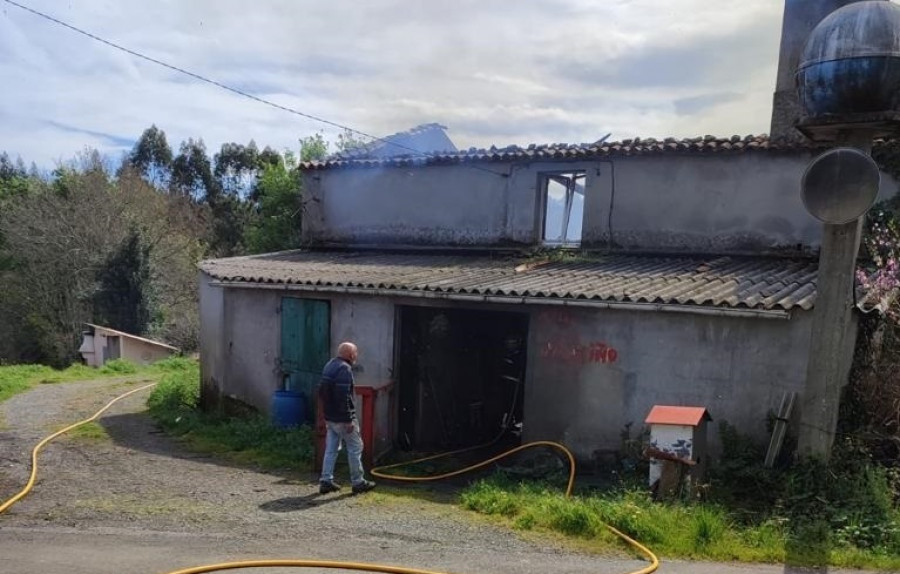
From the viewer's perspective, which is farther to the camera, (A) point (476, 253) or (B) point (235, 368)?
(A) point (476, 253)

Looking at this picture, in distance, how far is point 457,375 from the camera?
39.5 ft

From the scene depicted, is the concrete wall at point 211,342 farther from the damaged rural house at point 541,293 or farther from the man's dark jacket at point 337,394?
the man's dark jacket at point 337,394

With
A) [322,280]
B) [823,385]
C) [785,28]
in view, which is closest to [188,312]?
[322,280]

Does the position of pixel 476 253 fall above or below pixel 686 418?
above

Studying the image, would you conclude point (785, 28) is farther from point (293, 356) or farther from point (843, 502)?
point (293, 356)

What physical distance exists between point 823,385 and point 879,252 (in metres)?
4.65

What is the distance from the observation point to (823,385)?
7129 millimetres

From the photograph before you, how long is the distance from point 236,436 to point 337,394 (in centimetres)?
381

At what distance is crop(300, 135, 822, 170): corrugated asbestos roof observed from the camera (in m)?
11.9

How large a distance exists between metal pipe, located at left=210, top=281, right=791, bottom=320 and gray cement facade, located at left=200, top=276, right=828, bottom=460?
9.2 inches

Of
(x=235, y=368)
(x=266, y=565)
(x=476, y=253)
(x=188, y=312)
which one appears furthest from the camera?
(x=188, y=312)

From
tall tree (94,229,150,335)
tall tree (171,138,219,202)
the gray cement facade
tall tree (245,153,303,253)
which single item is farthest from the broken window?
tall tree (171,138,219,202)

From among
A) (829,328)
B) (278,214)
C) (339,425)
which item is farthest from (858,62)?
(278,214)

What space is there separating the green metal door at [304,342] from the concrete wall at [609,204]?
4287mm
